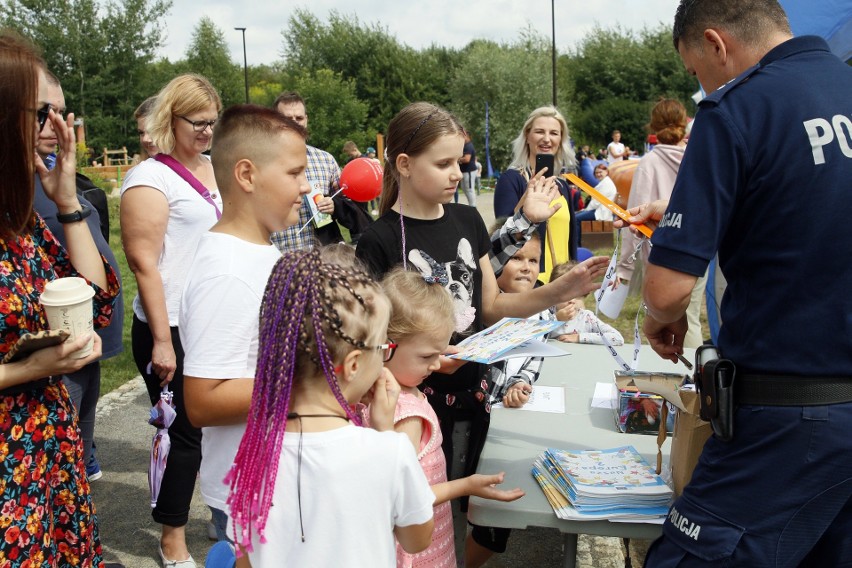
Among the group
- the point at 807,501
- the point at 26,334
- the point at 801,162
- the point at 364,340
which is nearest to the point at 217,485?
the point at 26,334

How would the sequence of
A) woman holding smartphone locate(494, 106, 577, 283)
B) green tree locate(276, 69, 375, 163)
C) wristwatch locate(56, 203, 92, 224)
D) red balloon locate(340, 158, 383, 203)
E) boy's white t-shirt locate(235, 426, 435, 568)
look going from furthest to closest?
green tree locate(276, 69, 375, 163), woman holding smartphone locate(494, 106, 577, 283), red balloon locate(340, 158, 383, 203), wristwatch locate(56, 203, 92, 224), boy's white t-shirt locate(235, 426, 435, 568)

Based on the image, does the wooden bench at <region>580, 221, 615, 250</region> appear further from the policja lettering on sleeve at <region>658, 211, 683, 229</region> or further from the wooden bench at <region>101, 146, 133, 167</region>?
the wooden bench at <region>101, 146, 133, 167</region>

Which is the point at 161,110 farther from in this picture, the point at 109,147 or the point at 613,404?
the point at 109,147

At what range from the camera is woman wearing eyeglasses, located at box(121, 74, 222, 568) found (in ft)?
9.50

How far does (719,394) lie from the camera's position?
5.52ft

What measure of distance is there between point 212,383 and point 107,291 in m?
0.63

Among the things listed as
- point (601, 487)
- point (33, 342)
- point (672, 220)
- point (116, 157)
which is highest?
point (116, 157)

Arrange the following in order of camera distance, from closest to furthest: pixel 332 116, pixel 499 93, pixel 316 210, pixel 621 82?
pixel 316 210, pixel 332 116, pixel 499 93, pixel 621 82

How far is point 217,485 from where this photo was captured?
1.92 meters

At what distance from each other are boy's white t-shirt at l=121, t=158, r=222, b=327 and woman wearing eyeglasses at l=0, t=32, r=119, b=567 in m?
0.92

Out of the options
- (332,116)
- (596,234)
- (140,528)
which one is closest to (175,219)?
(140,528)

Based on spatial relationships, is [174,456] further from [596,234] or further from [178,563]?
[596,234]

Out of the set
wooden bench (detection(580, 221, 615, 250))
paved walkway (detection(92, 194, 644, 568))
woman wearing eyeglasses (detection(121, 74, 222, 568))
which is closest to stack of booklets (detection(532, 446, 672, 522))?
paved walkway (detection(92, 194, 644, 568))

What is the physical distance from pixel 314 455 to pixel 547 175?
11.8ft
